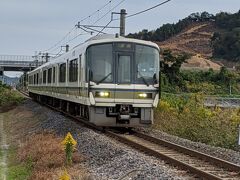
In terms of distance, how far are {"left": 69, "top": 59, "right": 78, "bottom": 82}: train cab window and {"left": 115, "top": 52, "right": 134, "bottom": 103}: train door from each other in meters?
2.81

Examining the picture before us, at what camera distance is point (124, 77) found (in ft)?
55.4

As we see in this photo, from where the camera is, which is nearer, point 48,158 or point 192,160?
point 192,160

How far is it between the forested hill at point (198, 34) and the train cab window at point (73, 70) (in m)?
77.9

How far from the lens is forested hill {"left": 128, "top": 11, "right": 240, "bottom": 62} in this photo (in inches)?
4087

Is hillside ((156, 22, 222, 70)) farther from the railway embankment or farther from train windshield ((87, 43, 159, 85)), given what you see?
the railway embankment

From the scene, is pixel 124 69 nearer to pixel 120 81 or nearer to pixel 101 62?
pixel 120 81

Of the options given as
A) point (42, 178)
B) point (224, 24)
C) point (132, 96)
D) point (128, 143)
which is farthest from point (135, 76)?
point (224, 24)

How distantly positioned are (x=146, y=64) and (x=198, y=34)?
376 ft

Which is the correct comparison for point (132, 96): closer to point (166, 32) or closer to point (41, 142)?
point (41, 142)

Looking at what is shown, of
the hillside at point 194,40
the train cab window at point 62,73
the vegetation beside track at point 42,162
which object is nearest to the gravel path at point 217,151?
the vegetation beside track at point 42,162

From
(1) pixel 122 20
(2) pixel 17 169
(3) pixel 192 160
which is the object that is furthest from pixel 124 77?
(1) pixel 122 20

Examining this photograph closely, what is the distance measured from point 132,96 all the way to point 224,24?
11262cm

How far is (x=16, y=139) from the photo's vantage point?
854 inches

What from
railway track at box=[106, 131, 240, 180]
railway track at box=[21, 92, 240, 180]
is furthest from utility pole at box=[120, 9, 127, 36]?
railway track at box=[106, 131, 240, 180]
